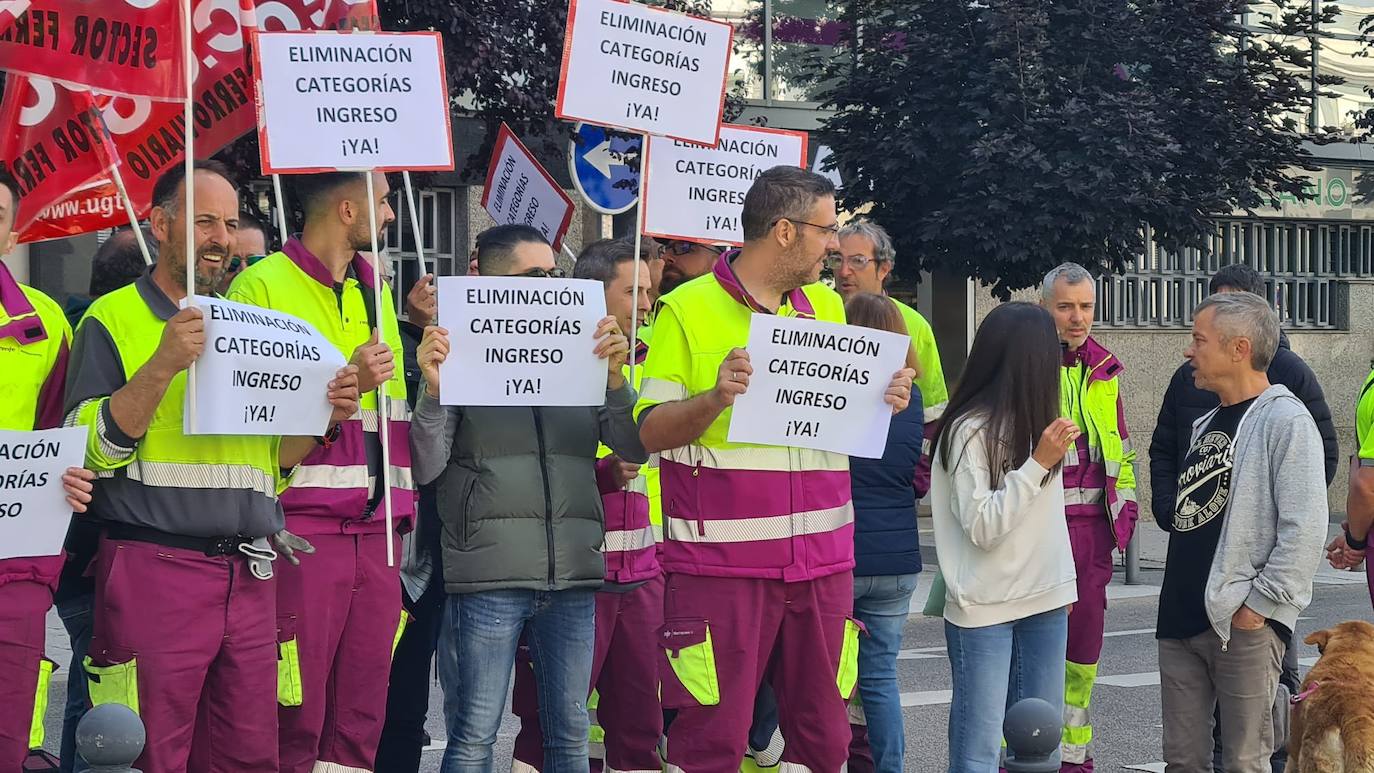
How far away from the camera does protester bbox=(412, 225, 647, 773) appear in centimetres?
539

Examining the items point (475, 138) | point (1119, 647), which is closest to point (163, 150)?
point (1119, 647)

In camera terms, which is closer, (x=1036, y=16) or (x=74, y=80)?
(x=74, y=80)

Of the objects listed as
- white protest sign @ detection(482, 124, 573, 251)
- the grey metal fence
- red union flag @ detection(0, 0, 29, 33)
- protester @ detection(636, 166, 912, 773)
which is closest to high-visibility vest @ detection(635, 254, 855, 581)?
protester @ detection(636, 166, 912, 773)

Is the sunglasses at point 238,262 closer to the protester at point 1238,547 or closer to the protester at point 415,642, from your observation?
the protester at point 415,642

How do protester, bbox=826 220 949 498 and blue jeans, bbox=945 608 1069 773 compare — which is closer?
blue jeans, bbox=945 608 1069 773

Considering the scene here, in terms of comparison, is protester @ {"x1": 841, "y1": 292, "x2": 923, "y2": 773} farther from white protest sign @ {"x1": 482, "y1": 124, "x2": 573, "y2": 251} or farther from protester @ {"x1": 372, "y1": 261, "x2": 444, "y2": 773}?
white protest sign @ {"x1": 482, "y1": 124, "x2": 573, "y2": 251}

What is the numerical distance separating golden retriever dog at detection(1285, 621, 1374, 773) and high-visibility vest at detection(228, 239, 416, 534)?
297 centimetres

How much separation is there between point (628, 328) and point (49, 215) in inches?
87.0

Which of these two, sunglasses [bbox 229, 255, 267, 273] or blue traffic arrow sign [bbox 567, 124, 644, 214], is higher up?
blue traffic arrow sign [bbox 567, 124, 644, 214]

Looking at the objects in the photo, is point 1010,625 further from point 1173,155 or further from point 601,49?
point 1173,155

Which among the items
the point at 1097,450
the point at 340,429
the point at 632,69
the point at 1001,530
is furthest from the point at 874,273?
the point at 340,429

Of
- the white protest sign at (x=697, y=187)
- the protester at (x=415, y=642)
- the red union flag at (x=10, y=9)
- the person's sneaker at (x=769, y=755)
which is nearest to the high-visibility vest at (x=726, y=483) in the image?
the protester at (x=415, y=642)

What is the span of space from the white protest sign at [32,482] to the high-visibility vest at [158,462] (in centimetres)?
8

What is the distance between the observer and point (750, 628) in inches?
197
